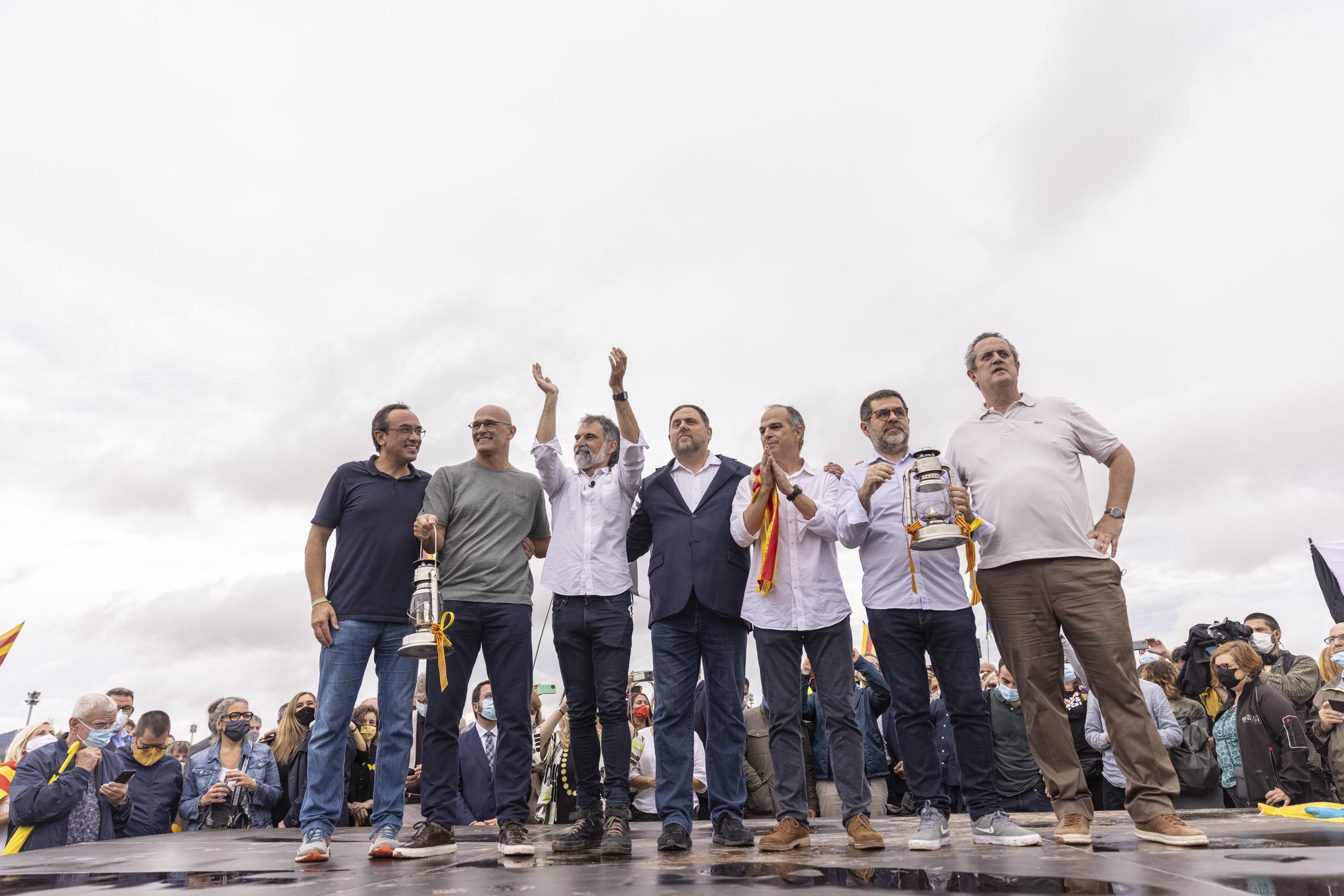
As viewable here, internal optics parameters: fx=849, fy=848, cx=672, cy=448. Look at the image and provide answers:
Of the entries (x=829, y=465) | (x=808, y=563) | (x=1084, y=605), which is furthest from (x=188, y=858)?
(x=1084, y=605)

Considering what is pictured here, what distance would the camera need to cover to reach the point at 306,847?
435cm

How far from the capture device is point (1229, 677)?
25.8ft

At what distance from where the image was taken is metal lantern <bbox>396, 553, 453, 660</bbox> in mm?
4461

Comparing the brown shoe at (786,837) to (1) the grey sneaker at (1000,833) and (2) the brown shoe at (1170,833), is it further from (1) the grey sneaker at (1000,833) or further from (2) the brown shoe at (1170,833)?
(2) the brown shoe at (1170,833)

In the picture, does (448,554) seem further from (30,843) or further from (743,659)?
(30,843)

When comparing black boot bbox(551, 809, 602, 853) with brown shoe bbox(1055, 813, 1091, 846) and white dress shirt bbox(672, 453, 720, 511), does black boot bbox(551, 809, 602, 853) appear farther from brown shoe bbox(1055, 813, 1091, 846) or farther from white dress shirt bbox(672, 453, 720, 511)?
brown shoe bbox(1055, 813, 1091, 846)

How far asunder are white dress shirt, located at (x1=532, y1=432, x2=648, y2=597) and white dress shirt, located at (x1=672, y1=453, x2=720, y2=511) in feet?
0.76

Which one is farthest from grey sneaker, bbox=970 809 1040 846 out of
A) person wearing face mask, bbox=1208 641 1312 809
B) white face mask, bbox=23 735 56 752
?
white face mask, bbox=23 735 56 752

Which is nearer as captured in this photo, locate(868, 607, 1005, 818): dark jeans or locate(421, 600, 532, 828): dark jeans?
locate(868, 607, 1005, 818): dark jeans

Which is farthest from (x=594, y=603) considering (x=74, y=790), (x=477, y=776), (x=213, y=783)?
(x=213, y=783)

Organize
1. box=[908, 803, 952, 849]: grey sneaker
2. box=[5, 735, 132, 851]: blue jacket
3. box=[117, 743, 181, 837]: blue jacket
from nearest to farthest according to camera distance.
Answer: box=[908, 803, 952, 849]: grey sneaker
box=[5, 735, 132, 851]: blue jacket
box=[117, 743, 181, 837]: blue jacket

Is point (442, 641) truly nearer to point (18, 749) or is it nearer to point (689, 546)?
point (689, 546)

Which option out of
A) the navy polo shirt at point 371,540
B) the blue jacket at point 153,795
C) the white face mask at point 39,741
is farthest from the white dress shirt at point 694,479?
the blue jacket at point 153,795

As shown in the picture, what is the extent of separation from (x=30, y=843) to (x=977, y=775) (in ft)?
23.2
